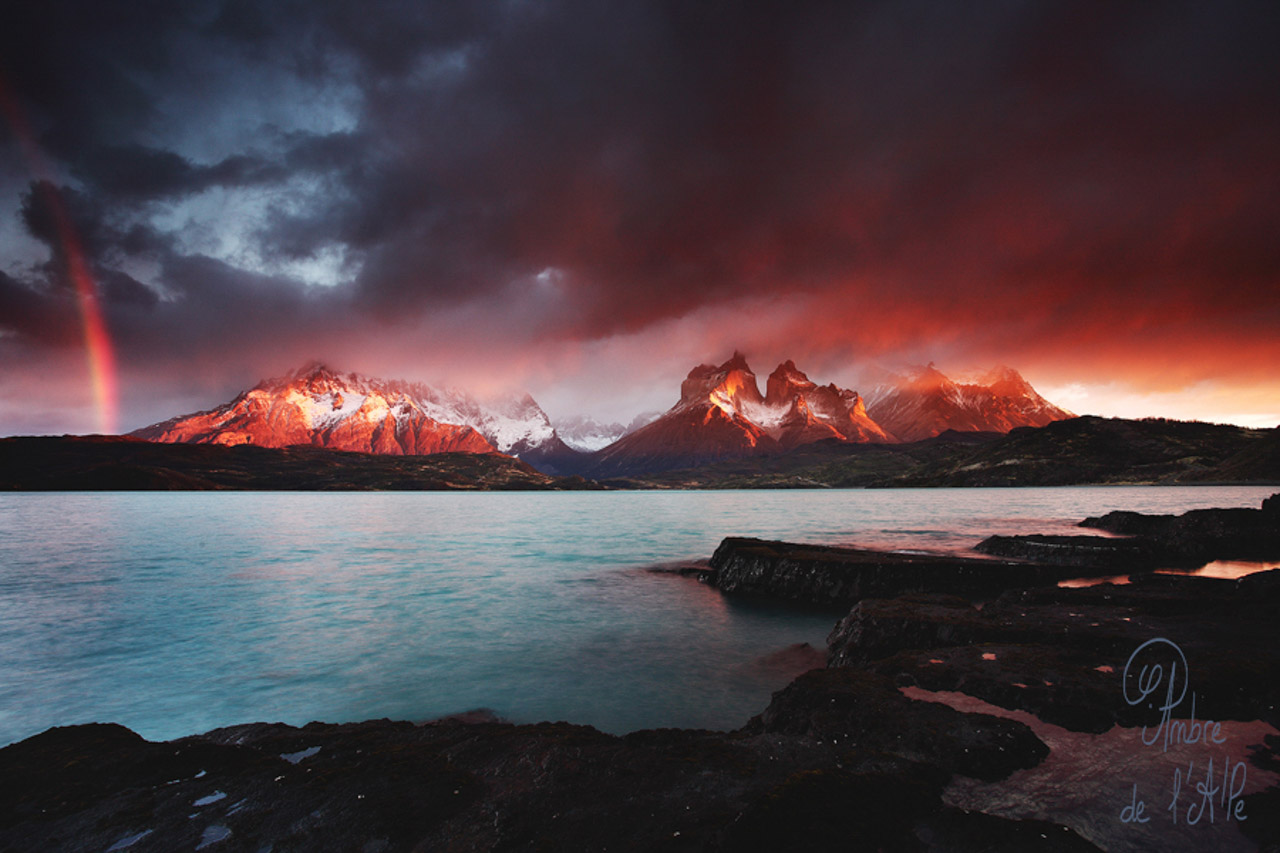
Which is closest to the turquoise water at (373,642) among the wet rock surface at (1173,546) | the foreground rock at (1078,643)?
the foreground rock at (1078,643)

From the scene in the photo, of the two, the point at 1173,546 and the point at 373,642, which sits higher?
the point at 1173,546

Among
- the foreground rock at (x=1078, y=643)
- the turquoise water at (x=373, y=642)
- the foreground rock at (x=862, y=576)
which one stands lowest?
the turquoise water at (x=373, y=642)

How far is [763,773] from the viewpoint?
7223 mm

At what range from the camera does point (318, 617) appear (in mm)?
24938

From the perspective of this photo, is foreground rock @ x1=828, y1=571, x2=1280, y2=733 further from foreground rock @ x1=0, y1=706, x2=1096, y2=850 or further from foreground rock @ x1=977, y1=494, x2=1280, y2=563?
foreground rock @ x1=977, y1=494, x2=1280, y2=563

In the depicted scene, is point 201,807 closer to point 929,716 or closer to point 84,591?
point 929,716

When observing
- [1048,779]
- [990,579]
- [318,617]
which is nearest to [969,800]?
[1048,779]

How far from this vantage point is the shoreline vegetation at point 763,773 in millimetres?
5672

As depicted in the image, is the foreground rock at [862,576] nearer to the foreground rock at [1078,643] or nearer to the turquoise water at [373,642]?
the turquoise water at [373,642]

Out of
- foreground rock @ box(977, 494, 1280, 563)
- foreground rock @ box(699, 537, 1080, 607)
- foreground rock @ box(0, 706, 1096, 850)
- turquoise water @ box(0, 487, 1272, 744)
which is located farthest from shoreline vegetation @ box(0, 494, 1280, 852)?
foreground rock @ box(977, 494, 1280, 563)

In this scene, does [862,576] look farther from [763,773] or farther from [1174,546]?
[1174,546]

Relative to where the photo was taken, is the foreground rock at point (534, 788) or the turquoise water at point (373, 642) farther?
the turquoise water at point (373, 642)

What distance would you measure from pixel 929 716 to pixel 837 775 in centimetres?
303

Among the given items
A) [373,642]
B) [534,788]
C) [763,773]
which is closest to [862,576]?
[763,773]
